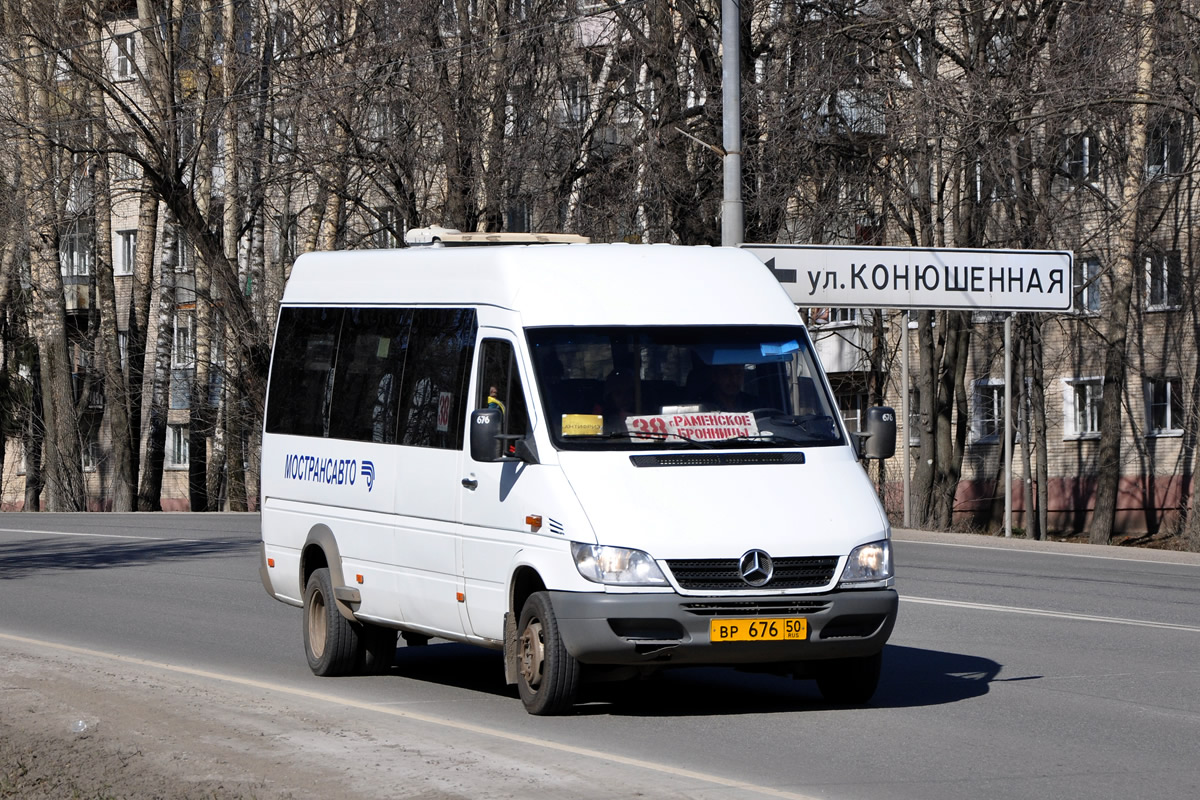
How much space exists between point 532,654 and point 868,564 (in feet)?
5.77

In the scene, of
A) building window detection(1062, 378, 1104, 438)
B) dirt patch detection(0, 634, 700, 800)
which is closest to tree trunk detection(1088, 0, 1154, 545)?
building window detection(1062, 378, 1104, 438)

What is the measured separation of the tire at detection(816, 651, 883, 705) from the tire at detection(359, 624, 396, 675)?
306 cm

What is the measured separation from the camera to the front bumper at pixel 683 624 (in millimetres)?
9086

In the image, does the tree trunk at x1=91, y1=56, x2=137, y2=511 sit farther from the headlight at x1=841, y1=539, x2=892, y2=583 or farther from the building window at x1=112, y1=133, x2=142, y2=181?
the headlight at x1=841, y1=539, x2=892, y2=583

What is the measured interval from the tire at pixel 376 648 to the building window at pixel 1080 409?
36.5 m

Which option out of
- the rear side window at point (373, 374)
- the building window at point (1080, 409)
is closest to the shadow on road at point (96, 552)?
the rear side window at point (373, 374)

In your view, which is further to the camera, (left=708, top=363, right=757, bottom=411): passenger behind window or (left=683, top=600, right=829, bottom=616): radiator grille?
(left=708, top=363, right=757, bottom=411): passenger behind window

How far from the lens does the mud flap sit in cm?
984

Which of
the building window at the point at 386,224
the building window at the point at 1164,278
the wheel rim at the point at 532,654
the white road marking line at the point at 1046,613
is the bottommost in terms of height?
the white road marking line at the point at 1046,613

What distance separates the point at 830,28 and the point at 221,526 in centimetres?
1270

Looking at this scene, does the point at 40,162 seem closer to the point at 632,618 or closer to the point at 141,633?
the point at 141,633

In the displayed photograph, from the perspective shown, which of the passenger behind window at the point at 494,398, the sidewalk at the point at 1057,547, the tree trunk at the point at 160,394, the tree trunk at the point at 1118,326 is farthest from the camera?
the tree trunk at the point at 160,394

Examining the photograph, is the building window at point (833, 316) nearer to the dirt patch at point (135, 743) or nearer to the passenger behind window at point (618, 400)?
the passenger behind window at point (618, 400)

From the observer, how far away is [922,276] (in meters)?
25.2
